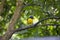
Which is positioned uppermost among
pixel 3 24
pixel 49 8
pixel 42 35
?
pixel 49 8

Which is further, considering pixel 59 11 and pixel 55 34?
pixel 55 34

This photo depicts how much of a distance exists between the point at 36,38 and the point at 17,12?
83 centimetres

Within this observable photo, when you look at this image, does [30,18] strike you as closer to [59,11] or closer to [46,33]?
[46,33]

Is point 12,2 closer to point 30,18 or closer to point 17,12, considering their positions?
point 30,18

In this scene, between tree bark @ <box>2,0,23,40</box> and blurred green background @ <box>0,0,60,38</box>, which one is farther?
blurred green background @ <box>0,0,60,38</box>

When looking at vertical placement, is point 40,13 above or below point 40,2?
below

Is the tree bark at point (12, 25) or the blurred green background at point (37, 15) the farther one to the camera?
the blurred green background at point (37, 15)

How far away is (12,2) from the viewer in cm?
349

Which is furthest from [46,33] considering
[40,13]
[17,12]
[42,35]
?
[17,12]

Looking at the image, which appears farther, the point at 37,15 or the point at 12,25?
the point at 37,15

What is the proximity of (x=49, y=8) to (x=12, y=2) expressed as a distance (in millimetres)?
839

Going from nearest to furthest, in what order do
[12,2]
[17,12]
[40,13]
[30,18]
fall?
1. [17,12]
2. [40,13]
3. [12,2]
4. [30,18]

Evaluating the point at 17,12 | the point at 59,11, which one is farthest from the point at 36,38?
the point at 17,12

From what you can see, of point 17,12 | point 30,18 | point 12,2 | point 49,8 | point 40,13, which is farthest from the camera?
point 30,18
